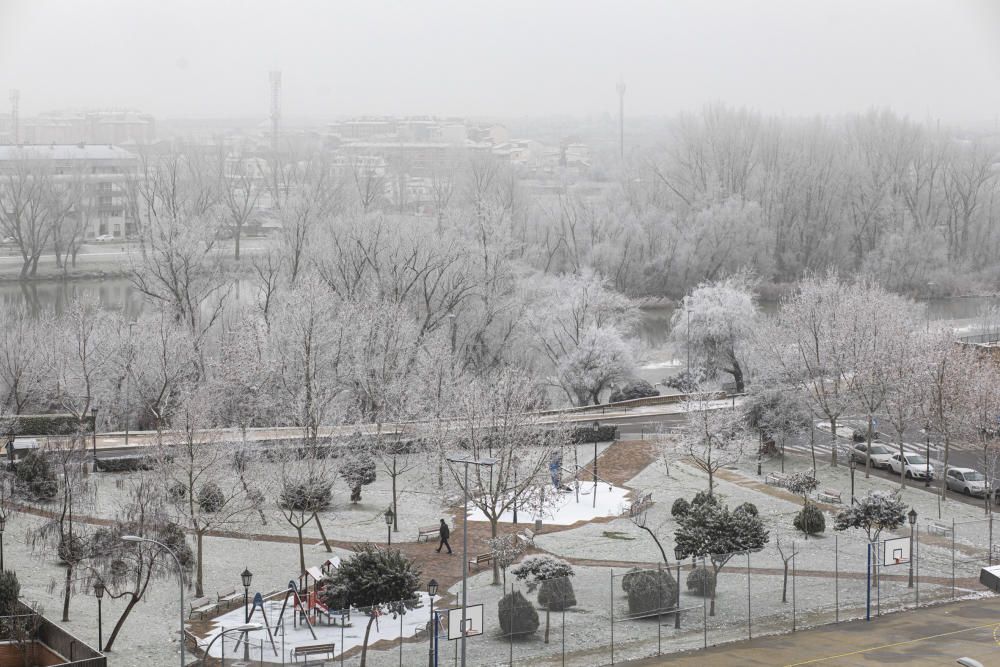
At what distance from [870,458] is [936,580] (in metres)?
12.8

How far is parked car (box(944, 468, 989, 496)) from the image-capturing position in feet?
132

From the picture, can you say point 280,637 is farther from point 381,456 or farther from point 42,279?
point 42,279

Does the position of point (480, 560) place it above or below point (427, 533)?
above

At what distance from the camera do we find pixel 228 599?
28.7 meters

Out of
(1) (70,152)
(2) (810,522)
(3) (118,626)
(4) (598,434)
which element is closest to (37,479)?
(3) (118,626)

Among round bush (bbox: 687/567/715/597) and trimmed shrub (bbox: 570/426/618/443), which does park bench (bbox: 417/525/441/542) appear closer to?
round bush (bbox: 687/567/715/597)

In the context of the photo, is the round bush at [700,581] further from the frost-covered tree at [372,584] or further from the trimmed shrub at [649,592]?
the frost-covered tree at [372,584]

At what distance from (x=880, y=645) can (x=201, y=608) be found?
14.3m

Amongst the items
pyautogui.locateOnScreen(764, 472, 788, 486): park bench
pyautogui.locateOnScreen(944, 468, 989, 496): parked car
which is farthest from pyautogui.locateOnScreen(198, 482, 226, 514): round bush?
pyautogui.locateOnScreen(944, 468, 989, 496): parked car

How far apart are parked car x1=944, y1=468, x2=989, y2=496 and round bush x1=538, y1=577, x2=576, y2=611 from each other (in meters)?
17.7

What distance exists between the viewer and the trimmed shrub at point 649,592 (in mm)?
27484

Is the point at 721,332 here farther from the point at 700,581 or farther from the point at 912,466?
the point at 700,581

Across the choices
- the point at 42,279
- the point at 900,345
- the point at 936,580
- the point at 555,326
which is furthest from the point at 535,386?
the point at 42,279

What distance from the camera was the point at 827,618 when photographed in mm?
28750
